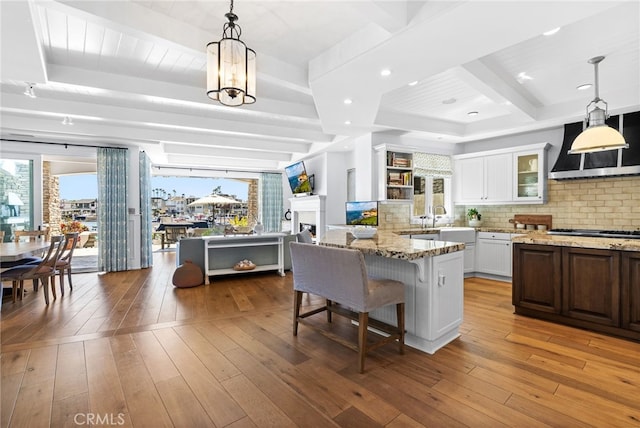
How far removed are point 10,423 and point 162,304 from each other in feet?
7.07

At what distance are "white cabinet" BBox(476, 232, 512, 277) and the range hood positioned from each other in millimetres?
1206

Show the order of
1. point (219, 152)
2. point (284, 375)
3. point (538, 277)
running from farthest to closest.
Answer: point (219, 152), point (538, 277), point (284, 375)

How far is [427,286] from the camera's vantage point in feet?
7.98

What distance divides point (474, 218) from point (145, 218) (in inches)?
263

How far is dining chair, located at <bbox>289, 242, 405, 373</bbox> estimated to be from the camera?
2.19 metres

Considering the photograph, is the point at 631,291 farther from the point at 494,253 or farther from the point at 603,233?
the point at 494,253

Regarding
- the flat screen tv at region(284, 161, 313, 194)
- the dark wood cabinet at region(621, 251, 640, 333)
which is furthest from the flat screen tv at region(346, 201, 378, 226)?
the dark wood cabinet at region(621, 251, 640, 333)

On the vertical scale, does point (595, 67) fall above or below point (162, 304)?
above

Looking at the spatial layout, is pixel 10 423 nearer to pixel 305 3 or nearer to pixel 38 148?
pixel 305 3

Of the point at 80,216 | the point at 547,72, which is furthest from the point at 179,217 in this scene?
the point at 547,72

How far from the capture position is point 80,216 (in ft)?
28.5

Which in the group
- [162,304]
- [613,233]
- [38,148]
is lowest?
[162,304]

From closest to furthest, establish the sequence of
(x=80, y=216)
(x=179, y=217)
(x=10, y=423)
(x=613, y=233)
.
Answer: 1. (x=10, y=423)
2. (x=613, y=233)
3. (x=80, y=216)
4. (x=179, y=217)

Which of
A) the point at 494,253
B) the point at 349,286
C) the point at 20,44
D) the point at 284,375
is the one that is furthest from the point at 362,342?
the point at 494,253
